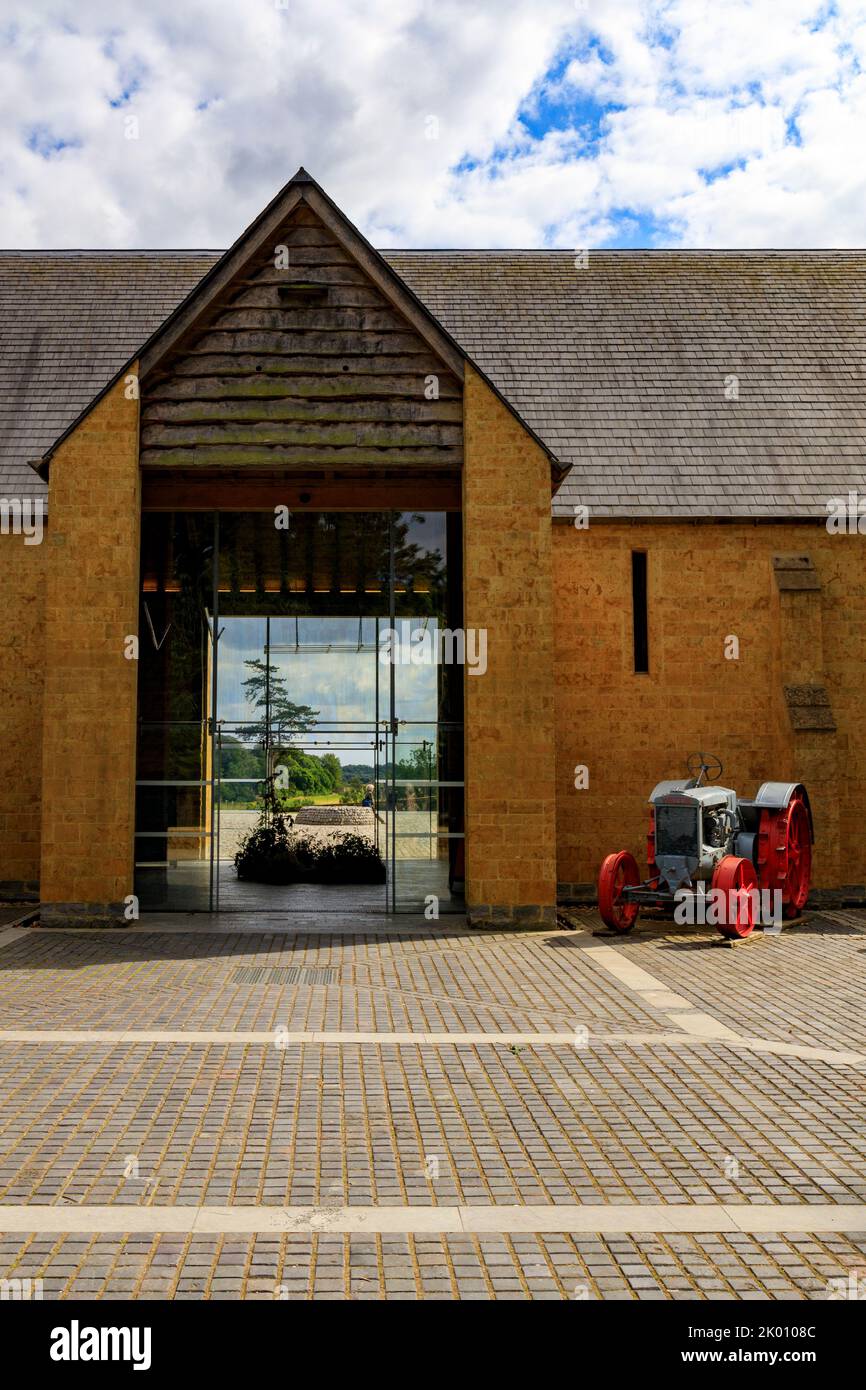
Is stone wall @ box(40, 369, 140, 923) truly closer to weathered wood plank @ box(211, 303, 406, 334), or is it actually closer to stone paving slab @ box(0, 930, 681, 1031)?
stone paving slab @ box(0, 930, 681, 1031)

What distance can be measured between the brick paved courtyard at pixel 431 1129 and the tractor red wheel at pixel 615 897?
207cm

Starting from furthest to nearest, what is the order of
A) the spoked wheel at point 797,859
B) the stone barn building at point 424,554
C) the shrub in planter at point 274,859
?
the shrub in planter at point 274,859 → the spoked wheel at point 797,859 → the stone barn building at point 424,554

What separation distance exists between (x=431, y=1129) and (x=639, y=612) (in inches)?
502

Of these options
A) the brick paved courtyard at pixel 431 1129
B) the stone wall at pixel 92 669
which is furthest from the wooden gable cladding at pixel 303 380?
the brick paved courtyard at pixel 431 1129

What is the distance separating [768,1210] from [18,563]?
15.9m

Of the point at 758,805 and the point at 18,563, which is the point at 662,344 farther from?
the point at 18,563

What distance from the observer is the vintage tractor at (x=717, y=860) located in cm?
1359

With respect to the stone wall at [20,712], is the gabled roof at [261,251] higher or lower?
higher

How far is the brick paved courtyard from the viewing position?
15.5ft

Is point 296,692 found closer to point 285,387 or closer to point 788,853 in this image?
point 285,387

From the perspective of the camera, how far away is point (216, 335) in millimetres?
15016

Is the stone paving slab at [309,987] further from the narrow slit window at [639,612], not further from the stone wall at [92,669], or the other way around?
the narrow slit window at [639,612]

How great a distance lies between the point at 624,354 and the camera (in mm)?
21062
